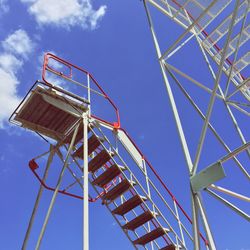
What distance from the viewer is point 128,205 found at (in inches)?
455

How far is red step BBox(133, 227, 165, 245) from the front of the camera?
11359mm

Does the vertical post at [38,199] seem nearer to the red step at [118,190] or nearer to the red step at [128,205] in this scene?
the red step at [118,190]

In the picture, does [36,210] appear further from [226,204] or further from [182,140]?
[226,204]

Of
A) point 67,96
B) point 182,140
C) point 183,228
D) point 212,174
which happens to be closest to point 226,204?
point 212,174

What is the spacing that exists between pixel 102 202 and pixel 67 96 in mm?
3780

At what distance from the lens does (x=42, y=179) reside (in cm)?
1155

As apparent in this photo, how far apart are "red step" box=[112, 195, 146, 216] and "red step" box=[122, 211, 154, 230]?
0.39 meters

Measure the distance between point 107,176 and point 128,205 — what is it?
119cm

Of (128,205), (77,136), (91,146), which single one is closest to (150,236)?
(128,205)

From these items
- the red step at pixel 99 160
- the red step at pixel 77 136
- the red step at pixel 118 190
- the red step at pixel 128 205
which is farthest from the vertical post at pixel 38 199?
the red step at pixel 128 205

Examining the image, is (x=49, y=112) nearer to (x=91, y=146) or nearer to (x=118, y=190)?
(x=91, y=146)

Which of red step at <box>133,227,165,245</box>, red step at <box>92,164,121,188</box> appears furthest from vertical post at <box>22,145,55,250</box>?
red step at <box>133,227,165,245</box>

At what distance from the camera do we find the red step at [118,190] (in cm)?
1129

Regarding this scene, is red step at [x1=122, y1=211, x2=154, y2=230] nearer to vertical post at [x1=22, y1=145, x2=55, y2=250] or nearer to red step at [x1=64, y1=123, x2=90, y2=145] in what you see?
vertical post at [x1=22, y1=145, x2=55, y2=250]
